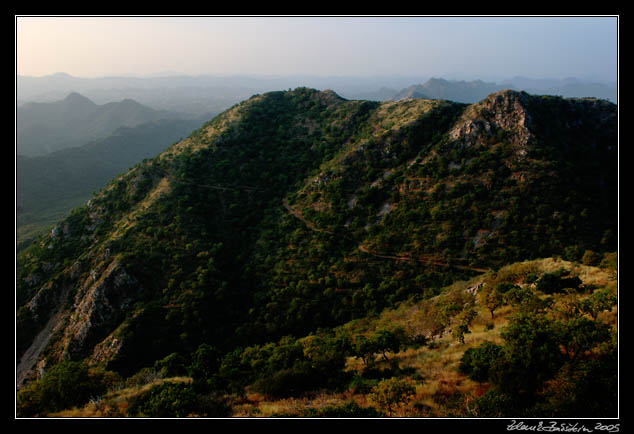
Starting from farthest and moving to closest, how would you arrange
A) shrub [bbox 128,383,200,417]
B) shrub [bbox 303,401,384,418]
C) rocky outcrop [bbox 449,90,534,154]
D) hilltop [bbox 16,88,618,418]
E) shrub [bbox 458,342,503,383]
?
rocky outcrop [bbox 449,90,534,154]
hilltop [bbox 16,88,618,418]
shrub [bbox 458,342,503,383]
shrub [bbox 128,383,200,417]
shrub [bbox 303,401,384,418]

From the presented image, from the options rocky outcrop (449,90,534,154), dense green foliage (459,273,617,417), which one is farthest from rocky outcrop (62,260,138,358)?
rocky outcrop (449,90,534,154)

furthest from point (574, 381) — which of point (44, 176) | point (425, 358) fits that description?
point (44, 176)

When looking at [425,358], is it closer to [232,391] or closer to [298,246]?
[232,391]

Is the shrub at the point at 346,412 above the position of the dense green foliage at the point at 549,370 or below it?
below

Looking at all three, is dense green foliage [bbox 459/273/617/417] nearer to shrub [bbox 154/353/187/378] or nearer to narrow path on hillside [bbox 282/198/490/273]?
shrub [bbox 154/353/187/378]

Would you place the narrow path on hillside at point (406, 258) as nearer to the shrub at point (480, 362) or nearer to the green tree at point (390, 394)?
the shrub at point (480, 362)

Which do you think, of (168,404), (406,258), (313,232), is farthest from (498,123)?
(168,404)

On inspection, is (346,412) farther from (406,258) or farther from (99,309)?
(99,309)

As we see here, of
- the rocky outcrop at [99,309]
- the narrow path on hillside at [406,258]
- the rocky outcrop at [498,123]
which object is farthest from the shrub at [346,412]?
the rocky outcrop at [498,123]
